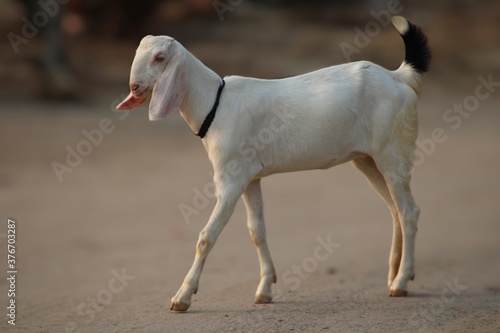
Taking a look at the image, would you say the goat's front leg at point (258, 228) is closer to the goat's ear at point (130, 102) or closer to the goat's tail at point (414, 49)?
the goat's ear at point (130, 102)

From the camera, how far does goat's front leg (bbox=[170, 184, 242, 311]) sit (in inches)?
217

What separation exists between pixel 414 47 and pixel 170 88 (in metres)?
1.93

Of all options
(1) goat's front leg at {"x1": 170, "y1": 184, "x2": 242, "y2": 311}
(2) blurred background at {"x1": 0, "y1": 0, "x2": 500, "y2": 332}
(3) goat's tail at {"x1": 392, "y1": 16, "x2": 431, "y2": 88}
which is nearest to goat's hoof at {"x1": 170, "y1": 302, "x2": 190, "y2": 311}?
(1) goat's front leg at {"x1": 170, "y1": 184, "x2": 242, "y2": 311}

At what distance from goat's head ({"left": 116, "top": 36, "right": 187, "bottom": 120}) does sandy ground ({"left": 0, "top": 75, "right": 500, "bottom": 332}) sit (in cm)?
152

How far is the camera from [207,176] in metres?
12.8

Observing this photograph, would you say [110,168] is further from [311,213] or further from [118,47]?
[118,47]

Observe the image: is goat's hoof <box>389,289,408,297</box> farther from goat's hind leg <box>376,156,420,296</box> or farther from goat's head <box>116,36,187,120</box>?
goat's head <box>116,36,187,120</box>

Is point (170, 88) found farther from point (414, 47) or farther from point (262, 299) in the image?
point (414, 47)

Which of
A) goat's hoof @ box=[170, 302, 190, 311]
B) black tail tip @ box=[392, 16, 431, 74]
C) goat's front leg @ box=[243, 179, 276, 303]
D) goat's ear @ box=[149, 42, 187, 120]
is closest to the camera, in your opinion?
goat's ear @ box=[149, 42, 187, 120]

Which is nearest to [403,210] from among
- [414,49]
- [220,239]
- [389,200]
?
[389,200]

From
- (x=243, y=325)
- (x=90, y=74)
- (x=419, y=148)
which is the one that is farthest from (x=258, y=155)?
(x=90, y=74)

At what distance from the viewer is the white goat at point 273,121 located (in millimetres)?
5562

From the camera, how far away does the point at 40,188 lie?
12.3 metres

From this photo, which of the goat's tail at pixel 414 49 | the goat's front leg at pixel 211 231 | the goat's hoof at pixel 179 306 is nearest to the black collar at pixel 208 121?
the goat's front leg at pixel 211 231
